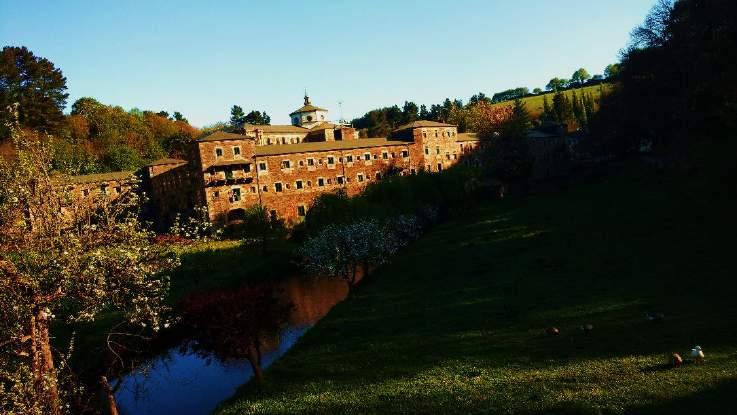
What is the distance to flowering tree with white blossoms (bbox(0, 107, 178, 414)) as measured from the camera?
37.0ft

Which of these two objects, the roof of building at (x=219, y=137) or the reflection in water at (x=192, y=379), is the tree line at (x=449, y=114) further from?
the reflection in water at (x=192, y=379)

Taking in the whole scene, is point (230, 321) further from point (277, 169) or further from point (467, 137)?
point (467, 137)

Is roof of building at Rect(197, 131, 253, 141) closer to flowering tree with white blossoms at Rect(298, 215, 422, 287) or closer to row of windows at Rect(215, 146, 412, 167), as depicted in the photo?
row of windows at Rect(215, 146, 412, 167)

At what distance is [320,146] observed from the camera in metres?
69.4

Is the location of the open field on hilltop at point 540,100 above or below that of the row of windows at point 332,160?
above

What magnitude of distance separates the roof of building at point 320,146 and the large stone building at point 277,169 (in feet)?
0.42

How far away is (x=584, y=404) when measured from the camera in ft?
41.0

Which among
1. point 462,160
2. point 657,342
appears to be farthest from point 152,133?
point 657,342

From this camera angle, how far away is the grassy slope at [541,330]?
1349 cm

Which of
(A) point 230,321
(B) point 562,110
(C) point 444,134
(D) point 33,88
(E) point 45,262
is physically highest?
(D) point 33,88

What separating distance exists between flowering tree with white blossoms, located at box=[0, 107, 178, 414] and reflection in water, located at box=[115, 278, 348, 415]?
24.8ft

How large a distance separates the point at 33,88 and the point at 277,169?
38.0m

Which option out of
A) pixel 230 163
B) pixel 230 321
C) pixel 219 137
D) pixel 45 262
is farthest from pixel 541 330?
pixel 219 137

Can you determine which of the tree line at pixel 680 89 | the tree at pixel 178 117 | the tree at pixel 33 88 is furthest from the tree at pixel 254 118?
the tree line at pixel 680 89
